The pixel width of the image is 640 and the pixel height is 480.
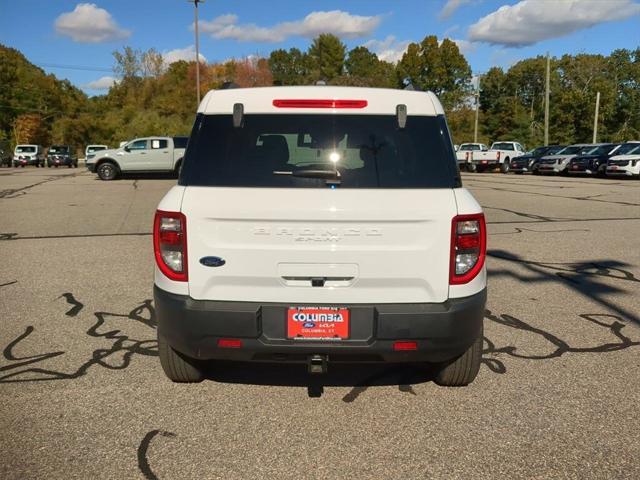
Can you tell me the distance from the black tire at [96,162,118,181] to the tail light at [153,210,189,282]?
23217 millimetres

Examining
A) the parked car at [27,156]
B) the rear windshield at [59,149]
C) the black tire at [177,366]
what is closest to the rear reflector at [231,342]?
the black tire at [177,366]

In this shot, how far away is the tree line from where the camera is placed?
61853 millimetres

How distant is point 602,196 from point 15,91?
77230 millimetres

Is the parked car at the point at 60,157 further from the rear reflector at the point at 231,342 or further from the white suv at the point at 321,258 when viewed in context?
the rear reflector at the point at 231,342

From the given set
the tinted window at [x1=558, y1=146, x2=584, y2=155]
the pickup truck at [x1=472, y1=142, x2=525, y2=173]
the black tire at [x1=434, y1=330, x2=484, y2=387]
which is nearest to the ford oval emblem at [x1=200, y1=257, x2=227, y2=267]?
the black tire at [x1=434, y1=330, x2=484, y2=387]

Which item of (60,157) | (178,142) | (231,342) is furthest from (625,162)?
(60,157)

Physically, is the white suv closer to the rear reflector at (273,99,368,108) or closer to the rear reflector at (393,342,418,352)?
the rear reflector at (393,342,418,352)

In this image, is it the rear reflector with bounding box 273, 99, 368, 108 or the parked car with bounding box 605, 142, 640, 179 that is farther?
the parked car with bounding box 605, 142, 640, 179

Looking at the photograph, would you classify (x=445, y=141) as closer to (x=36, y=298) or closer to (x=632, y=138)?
(x=36, y=298)

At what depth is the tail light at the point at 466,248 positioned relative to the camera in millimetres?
2861

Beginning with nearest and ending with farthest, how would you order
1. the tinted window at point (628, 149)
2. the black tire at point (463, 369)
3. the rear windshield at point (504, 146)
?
the black tire at point (463, 369) → the tinted window at point (628, 149) → the rear windshield at point (504, 146)

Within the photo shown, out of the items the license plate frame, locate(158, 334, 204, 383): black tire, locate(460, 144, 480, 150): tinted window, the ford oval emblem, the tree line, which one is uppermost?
the tree line

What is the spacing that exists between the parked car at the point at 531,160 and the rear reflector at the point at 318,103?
3062cm

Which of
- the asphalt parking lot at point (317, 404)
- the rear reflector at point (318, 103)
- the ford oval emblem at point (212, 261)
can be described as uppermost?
the rear reflector at point (318, 103)
